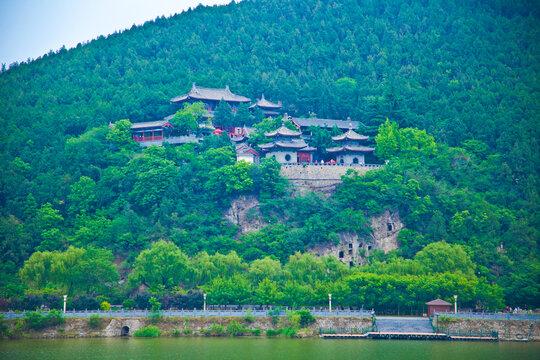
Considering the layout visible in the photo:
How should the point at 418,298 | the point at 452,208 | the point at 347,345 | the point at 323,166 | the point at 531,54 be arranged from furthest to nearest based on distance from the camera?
the point at 531,54, the point at 323,166, the point at 452,208, the point at 418,298, the point at 347,345

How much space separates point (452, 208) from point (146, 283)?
22130 mm

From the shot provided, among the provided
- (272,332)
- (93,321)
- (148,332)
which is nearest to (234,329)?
(272,332)

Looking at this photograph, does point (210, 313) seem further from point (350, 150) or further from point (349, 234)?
point (350, 150)

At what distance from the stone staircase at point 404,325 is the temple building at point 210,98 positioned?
94.1ft

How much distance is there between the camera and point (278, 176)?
159ft

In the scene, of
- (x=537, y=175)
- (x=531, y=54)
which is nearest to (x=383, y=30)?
(x=531, y=54)

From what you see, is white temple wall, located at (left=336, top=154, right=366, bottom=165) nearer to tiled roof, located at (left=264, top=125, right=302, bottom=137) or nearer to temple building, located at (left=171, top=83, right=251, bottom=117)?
tiled roof, located at (left=264, top=125, right=302, bottom=137)

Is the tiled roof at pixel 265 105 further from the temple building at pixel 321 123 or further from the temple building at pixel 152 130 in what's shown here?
the temple building at pixel 152 130

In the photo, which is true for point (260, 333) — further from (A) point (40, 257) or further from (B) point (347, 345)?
(A) point (40, 257)

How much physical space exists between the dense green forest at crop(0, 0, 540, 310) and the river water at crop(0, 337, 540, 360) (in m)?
4.47

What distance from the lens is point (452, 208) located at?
4709 cm

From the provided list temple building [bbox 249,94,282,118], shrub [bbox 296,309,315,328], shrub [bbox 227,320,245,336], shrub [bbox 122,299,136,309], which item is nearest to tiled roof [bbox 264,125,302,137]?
temple building [bbox 249,94,282,118]

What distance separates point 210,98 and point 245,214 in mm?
16898

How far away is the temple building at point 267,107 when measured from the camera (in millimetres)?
62594
